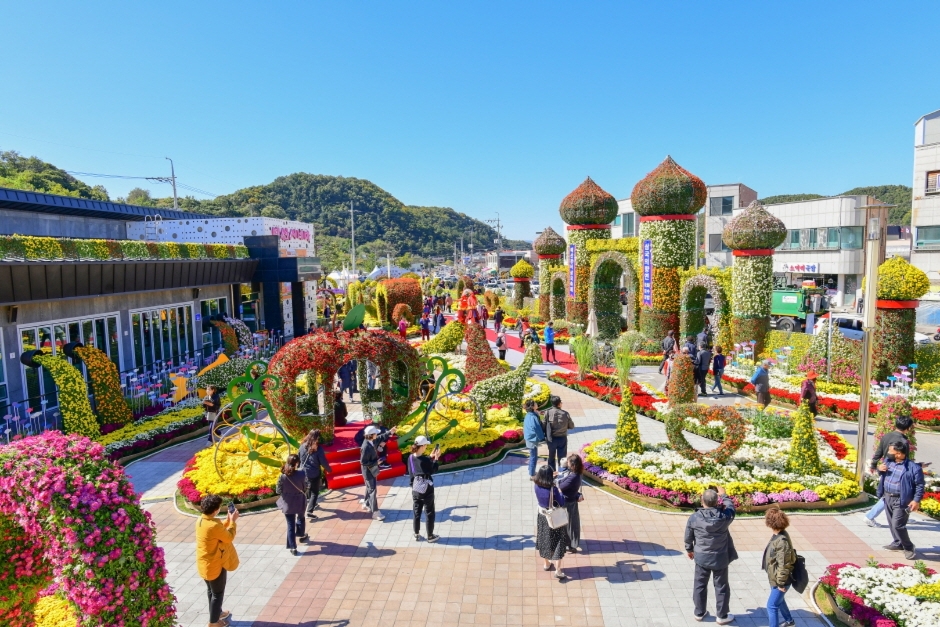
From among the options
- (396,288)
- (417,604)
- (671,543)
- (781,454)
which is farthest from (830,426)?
(396,288)

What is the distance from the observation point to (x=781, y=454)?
36.0 feet

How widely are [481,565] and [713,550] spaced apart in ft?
9.35

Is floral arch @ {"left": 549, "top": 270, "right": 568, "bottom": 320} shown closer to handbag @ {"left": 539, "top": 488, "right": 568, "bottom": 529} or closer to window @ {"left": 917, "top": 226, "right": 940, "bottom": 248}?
window @ {"left": 917, "top": 226, "right": 940, "bottom": 248}

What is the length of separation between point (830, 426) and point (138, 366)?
18.9 metres

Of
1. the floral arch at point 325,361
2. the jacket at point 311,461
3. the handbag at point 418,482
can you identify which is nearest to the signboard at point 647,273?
the floral arch at point 325,361

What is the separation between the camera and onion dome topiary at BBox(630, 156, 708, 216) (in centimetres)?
2173

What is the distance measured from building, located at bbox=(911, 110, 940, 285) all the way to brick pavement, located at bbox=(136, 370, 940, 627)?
98.2 ft

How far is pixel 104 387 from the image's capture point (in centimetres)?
1348

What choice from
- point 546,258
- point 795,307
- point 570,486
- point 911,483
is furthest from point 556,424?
point 795,307

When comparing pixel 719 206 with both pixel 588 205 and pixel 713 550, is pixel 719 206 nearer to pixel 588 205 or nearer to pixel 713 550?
pixel 588 205

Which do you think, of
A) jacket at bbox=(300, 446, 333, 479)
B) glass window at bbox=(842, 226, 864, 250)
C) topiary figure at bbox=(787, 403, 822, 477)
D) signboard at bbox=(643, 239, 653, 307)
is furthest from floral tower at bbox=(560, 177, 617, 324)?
jacket at bbox=(300, 446, 333, 479)

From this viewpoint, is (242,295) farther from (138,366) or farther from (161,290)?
(138,366)

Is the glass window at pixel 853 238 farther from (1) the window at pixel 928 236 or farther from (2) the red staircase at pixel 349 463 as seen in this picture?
(2) the red staircase at pixel 349 463

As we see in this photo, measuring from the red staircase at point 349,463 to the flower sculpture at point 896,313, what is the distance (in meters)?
12.7
